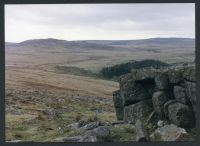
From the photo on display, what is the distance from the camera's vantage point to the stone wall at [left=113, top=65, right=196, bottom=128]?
9.92 metres

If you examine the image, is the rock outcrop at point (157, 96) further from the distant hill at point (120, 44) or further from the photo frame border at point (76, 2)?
the distant hill at point (120, 44)

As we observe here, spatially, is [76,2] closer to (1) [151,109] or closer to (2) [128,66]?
(2) [128,66]

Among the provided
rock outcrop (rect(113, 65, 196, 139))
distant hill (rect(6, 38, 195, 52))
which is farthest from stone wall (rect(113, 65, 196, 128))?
distant hill (rect(6, 38, 195, 52))

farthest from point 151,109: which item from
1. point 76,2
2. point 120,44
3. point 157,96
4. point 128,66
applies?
point 76,2

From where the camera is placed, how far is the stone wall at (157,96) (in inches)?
391

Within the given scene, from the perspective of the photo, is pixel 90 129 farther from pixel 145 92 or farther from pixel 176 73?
pixel 176 73

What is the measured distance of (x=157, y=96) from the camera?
10.1m

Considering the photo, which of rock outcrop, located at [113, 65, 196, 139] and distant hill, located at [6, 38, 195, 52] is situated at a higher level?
distant hill, located at [6, 38, 195, 52]

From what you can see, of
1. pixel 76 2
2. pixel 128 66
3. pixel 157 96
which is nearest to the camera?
pixel 76 2

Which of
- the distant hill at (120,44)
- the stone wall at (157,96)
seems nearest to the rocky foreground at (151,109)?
the stone wall at (157,96)

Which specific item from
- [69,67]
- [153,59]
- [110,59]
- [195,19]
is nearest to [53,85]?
[69,67]

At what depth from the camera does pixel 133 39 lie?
10.3m

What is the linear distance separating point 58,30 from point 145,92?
190 cm

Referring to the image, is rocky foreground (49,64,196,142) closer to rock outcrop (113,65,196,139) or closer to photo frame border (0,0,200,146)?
rock outcrop (113,65,196,139)
